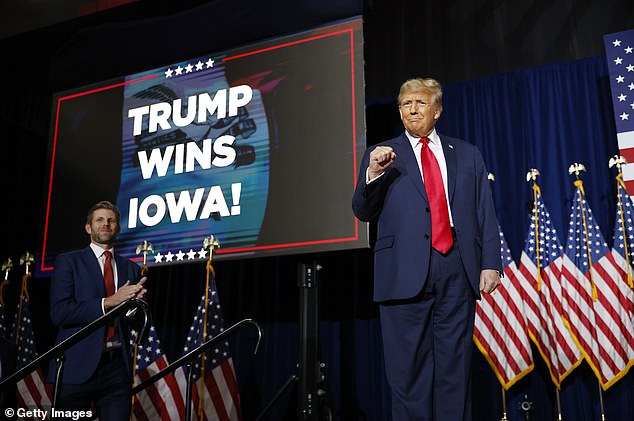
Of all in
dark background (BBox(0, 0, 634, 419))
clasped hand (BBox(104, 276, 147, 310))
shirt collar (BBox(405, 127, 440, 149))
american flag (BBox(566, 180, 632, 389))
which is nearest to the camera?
shirt collar (BBox(405, 127, 440, 149))

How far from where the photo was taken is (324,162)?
13.0 feet

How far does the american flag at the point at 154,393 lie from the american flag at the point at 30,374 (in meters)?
0.72

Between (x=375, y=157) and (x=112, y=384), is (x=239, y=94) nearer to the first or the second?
(x=112, y=384)

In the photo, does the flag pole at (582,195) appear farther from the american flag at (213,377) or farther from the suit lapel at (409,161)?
the american flag at (213,377)

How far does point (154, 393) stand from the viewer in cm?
451

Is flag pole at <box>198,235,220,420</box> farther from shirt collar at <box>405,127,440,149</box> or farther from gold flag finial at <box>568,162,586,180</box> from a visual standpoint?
gold flag finial at <box>568,162,586,180</box>

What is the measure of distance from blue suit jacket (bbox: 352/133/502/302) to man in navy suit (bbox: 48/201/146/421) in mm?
1184

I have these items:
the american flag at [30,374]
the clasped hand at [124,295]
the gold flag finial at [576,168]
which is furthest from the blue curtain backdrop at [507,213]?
the clasped hand at [124,295]

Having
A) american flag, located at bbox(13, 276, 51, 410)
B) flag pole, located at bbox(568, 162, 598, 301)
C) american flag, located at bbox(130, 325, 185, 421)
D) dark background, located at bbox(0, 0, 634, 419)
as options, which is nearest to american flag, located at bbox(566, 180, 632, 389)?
flag pole, located at bbox(568, 162, 598, 301)

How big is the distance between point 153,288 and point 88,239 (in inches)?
49.6

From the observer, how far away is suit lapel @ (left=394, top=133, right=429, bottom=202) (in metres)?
2.32

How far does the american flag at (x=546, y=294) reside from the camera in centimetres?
403

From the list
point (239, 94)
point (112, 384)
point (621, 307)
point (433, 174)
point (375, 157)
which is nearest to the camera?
point (375, 157)

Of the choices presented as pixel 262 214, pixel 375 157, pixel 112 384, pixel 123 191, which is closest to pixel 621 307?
pixel 262 214
